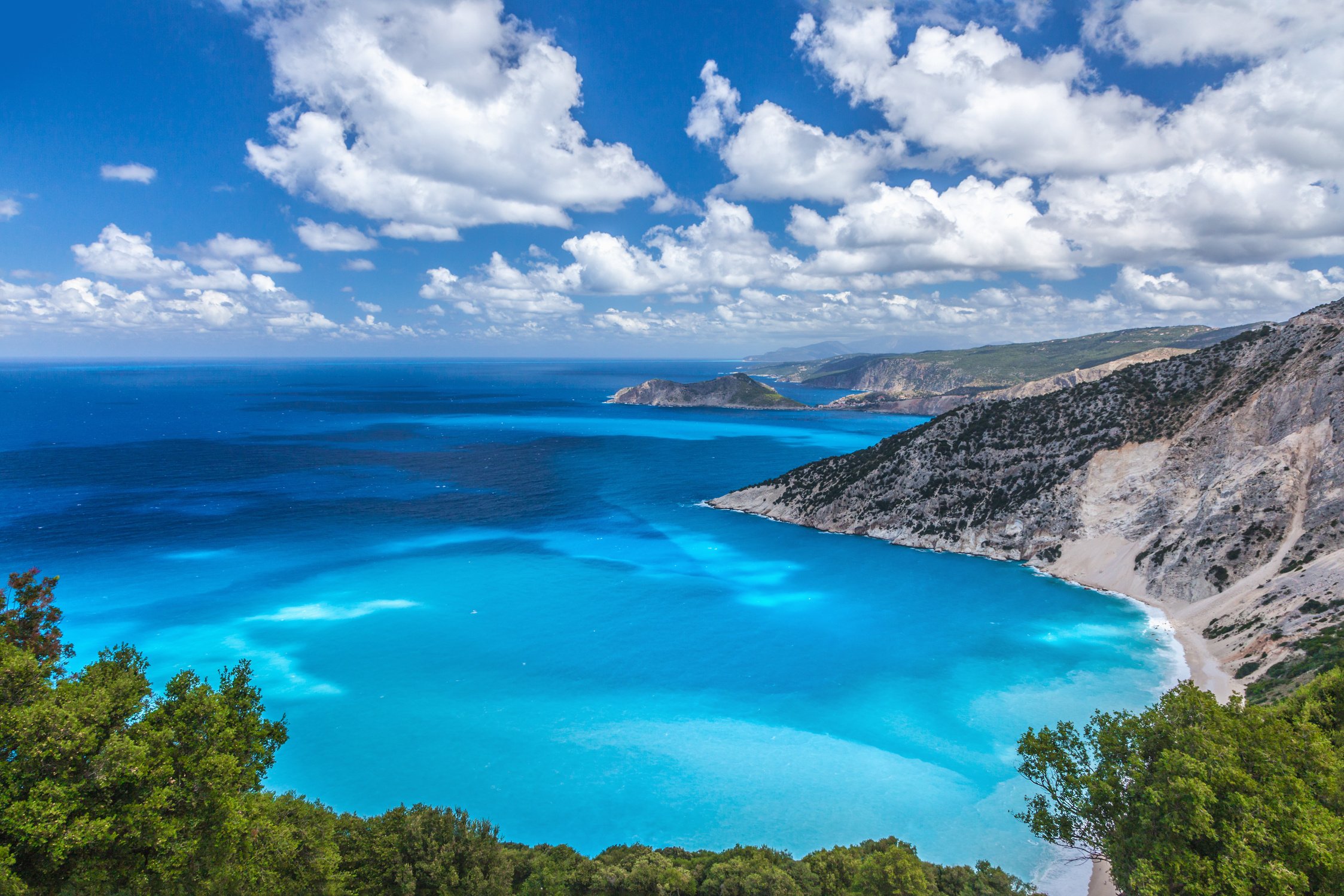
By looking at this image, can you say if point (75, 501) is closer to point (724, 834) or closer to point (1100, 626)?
point (724, 834)

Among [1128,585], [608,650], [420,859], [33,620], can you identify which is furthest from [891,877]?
[1128,585]

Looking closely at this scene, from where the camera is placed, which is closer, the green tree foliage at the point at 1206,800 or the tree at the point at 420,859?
the green tree foliage at the point at 1206,800

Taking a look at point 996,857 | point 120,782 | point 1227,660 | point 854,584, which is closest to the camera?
point 120,782

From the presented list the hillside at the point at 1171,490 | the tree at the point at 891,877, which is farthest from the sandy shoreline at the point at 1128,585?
the tree at the point at 891,877

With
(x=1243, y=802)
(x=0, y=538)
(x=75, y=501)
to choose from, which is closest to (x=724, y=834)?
(x=1243, y=802)

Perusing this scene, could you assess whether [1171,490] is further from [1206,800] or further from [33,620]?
[33,620]

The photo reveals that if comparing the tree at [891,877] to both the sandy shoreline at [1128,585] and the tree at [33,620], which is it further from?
the sandy shoreline at [1128,585]

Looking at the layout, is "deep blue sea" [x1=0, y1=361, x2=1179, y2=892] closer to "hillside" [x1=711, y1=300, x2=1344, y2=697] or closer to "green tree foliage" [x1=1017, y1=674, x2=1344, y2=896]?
"hillside" [x1=711, y1=300, x2=1344, y2=697]
